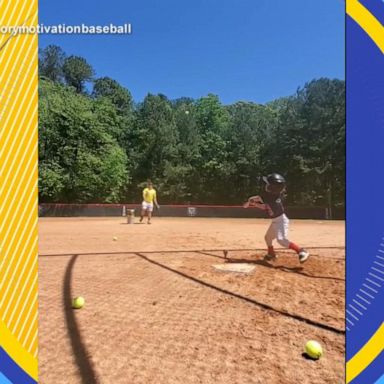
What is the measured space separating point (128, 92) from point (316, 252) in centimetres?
4419

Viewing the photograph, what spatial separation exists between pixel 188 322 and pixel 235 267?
9.95 feet

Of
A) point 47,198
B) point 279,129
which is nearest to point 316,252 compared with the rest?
point 47,198

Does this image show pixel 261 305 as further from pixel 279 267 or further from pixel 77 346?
pixel 279 267

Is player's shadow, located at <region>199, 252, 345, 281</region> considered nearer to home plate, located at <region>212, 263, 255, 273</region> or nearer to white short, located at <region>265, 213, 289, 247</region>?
home plate, located at <region>212, 263, 255, 273</region>

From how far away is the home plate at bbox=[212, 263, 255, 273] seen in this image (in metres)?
6.68

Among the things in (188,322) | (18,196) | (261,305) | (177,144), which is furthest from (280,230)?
(177,144)

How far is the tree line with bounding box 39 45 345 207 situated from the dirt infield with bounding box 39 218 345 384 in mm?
25017

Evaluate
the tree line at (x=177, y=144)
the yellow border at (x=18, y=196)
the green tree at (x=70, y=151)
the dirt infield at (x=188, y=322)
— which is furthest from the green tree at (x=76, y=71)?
the yellow border at (x=18, y=196)

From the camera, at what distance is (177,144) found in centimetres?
4441

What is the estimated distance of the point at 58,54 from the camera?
149ft

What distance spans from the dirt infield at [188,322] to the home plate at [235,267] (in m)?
0.23

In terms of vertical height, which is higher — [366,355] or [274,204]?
[274,204]

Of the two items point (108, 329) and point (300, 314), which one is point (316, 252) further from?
point (108, 329)

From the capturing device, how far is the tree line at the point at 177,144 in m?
31.3
